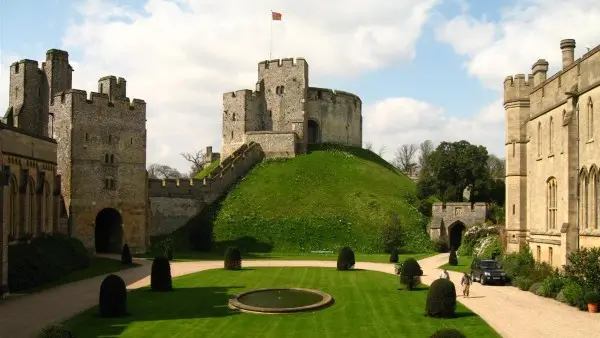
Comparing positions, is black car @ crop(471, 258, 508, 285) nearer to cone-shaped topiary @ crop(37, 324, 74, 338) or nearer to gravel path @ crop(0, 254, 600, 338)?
gravel path @ crop(0, 254, 600, 338)

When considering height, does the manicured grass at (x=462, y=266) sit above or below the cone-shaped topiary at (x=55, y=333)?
below

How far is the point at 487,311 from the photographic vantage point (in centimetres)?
2028

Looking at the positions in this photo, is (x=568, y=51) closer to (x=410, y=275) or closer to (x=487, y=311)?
(x=410, y=275)

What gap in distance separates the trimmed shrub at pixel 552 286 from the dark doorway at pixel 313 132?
47883 millimetres

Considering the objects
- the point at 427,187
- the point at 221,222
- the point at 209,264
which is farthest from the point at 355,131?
the point at 209,264

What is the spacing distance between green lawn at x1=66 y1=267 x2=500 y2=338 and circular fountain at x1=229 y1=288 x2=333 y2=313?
1.38 feet

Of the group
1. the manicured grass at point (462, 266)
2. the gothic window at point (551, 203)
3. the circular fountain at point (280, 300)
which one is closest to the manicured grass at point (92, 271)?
the circular fountain at point (280, 300)

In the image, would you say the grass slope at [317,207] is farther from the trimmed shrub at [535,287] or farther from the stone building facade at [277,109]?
the trimmed shrub at [535,287]

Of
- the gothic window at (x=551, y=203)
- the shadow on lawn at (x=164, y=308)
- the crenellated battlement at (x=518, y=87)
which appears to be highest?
the crenellated battlement at (x=518, y=87)

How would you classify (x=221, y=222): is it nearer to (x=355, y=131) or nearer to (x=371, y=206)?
(x=371, y=206)

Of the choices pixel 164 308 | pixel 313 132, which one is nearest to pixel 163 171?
pixel 313 132

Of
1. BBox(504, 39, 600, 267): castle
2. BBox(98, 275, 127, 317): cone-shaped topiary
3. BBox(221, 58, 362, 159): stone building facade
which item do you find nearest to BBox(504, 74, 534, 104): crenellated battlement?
BBox(504, 39, 600, 267): castle

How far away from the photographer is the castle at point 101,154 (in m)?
29.0

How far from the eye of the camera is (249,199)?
54875 mm
